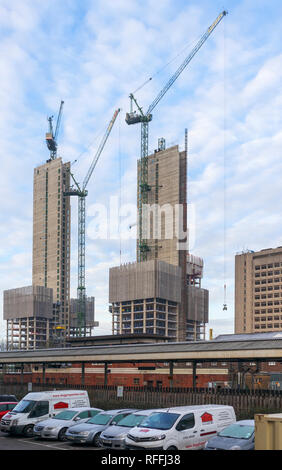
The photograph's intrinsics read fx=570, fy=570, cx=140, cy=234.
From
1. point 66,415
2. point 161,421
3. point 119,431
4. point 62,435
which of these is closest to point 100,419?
point 62,435

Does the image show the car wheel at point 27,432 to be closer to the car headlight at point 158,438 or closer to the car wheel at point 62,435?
the car wheel at point 62,435

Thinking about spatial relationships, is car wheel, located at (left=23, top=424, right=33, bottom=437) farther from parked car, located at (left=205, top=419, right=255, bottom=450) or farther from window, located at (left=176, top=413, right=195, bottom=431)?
parked car, located at (left=205, top=419, right=255, bottom=450)

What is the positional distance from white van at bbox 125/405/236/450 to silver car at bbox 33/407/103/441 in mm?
6502

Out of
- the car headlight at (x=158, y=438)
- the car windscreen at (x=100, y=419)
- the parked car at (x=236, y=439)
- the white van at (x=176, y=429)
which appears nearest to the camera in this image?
the parked car at (x=236, y=439)

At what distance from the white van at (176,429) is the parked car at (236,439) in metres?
1.63

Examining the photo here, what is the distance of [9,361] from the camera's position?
5606 cm

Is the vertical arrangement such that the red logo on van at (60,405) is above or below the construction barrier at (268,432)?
below

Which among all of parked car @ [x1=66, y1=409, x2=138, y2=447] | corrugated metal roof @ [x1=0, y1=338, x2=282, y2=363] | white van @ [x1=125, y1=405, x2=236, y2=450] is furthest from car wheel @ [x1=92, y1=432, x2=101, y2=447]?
corrugated metal roof @ [x1=0, y1=338, x2=282, y2=363]

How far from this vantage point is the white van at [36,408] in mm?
29484

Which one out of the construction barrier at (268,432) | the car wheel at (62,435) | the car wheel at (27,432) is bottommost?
the car wheel at (27,432)

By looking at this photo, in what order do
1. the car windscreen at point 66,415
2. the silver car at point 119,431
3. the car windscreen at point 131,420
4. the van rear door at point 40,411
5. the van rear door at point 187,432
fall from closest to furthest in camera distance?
the van rear door at point 187,432 < the silver car at point 119,431 < the car windscreen at point 131,420 < the car windscreen at point 66,415 < the van rear door at point 40,411

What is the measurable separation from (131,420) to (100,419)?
7.78 ft

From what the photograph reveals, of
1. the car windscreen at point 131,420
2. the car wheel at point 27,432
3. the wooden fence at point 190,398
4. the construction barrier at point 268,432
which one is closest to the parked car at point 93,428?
the car windscreen at point 131,420
